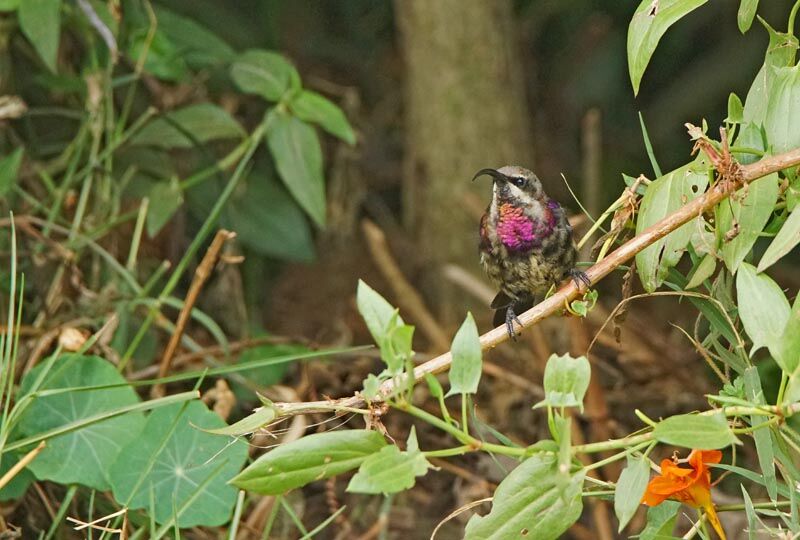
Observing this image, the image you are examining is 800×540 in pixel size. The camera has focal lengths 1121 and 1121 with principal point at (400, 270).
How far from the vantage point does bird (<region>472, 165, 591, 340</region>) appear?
101 inches

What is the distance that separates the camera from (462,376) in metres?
1.48

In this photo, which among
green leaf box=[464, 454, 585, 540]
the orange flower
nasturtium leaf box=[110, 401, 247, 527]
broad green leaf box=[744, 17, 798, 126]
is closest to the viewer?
green leaf box=[464, 454, 585, 540]

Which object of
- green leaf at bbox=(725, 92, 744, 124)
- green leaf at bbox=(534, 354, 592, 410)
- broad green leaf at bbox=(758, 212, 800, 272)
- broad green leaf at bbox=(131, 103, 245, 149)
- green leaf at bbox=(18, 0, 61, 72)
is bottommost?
broad green leaf at bbox=(131, 103, 245, 149)

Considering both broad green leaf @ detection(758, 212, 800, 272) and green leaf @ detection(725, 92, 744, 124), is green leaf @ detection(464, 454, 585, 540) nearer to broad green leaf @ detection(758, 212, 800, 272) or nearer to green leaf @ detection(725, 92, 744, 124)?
broad green leaf @ detection(758, 212, 800, 272)

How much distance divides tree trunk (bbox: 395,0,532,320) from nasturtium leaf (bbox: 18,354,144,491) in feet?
5.86

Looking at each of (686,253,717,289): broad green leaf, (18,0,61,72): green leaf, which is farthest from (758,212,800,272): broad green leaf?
(18,0,61,72): green leaf

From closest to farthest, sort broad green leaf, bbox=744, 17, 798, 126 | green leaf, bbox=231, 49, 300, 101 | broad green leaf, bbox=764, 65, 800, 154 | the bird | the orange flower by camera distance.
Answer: the orange flower
broad green leaf, bbox=764, 65, 800, 154
broad green leaf, bbox=744, 17, 798, 126
the bird
green leaf, bbox=231, 49, 300, 101

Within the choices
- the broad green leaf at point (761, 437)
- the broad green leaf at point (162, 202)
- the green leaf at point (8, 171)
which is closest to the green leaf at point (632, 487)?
the broad green leaf at point (761, 437)

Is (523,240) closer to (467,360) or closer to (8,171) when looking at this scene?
(467,360)

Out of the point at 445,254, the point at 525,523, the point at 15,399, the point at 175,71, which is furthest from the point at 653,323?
the point at 525,523

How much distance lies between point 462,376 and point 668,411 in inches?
87.6

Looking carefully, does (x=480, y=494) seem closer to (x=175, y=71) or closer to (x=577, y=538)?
(x=577, y=538)

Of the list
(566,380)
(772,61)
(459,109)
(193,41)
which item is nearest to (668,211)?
(772,61)

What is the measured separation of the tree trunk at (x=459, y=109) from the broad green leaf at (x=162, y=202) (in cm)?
122
